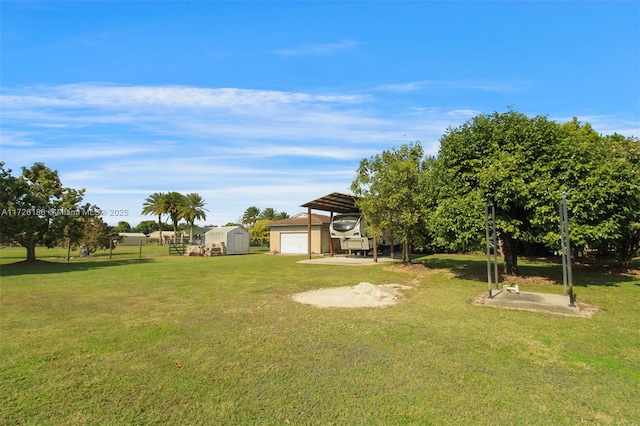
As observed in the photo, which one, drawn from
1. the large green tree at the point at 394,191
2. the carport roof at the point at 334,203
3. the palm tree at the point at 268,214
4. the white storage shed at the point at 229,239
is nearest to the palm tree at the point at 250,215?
the palm tree at the point at 268,214

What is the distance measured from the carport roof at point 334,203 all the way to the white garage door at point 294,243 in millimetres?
5845

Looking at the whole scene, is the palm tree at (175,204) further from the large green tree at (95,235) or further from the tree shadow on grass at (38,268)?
the tree shadow on grass at (38,268)

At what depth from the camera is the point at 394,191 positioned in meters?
16.7

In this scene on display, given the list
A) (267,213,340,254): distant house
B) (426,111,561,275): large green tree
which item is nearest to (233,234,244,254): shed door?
(267,213,340,254): distant house

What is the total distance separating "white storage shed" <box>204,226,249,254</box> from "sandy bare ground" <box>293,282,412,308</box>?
24.2 meters

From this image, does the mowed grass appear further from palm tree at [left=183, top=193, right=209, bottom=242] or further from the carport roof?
palm tree at [left=183, top=193, right=209, bottom=242]

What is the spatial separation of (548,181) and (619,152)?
4.99 metres

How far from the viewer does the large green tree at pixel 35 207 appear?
63.2ft

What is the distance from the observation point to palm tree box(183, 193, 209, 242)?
52.0m

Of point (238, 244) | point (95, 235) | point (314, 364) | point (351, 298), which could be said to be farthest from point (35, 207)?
point (314, 364)

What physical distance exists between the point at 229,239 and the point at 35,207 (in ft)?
50.8

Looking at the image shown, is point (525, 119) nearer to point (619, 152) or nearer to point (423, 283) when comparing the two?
point (619, 152)

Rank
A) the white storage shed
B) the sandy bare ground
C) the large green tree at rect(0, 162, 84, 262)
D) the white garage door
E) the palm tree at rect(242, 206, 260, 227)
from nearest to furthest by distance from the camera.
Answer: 1. the sandy bare ground
2. the large green tree at rect(0, 162, 84, 262)
3. the white garage door
4. the white storage shed
5. the palm tree at rect(242, 206, 260, 227)

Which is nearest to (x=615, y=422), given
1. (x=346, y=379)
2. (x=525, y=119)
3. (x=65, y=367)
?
(x=346, y=379)
